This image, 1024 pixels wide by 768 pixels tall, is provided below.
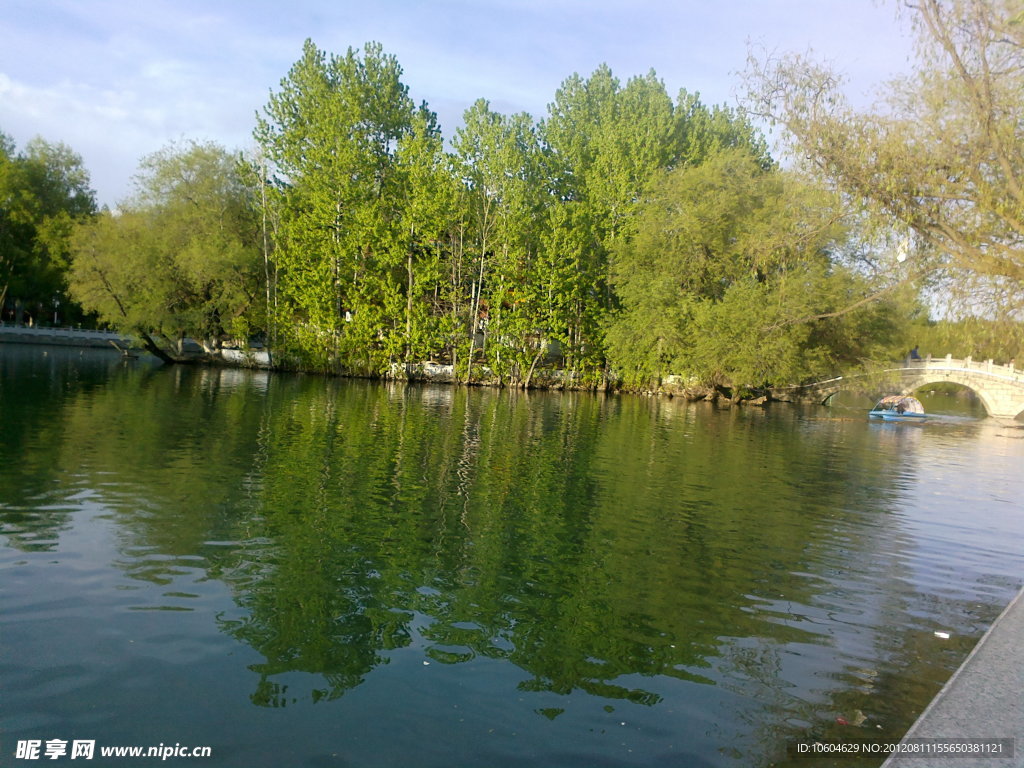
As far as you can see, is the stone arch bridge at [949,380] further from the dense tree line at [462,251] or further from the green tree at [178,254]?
the green tree at [178,254]

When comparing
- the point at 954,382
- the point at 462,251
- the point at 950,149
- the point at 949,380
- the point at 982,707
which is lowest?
the point at 982,707

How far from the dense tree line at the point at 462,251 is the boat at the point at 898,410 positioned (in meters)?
4.59

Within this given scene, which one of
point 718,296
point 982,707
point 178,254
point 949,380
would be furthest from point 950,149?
point 949,380

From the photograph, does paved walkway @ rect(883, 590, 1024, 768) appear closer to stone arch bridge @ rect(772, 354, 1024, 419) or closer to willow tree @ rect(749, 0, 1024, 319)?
willow tree @ rect(749, 0, 1024, 319)

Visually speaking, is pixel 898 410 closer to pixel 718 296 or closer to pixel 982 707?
pixel 718 296

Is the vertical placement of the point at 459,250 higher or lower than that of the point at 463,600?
higher

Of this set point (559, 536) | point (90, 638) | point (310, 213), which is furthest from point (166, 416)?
point (310, 213)

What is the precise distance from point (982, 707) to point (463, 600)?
5.29 metres

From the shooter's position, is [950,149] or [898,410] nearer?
[950,149]

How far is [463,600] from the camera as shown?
9.12m

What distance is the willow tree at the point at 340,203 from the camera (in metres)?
51.9

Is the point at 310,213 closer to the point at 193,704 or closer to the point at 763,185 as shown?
the point at 763,185

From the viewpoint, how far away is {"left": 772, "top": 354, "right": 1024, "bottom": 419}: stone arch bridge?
58719 mm

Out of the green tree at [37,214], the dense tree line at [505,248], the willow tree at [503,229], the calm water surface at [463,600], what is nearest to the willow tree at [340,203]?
the dense tree line at [505,248]
